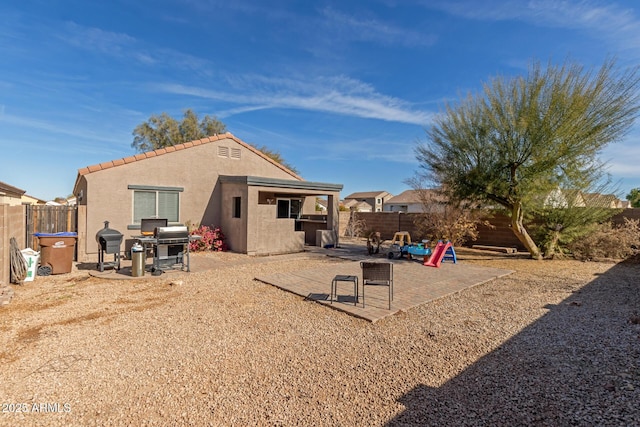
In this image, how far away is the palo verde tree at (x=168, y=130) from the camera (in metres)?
32.3

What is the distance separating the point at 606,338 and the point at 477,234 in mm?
11409

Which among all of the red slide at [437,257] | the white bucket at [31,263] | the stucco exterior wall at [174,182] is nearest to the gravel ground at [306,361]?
the white bucket at [31,263]

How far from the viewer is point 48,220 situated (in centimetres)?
1048

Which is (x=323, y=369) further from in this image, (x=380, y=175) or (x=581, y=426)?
(x=380, y=175)

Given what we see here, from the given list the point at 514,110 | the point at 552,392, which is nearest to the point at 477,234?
the point at 514,110

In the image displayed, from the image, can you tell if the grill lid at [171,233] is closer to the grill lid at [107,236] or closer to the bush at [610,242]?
the grill lid at [107,236]

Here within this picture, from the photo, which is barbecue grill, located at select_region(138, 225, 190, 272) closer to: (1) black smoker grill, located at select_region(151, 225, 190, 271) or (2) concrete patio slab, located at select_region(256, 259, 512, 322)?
(1) black smoker grill, located at select_region(151, 225, 190, 271)

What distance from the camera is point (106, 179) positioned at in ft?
37.1

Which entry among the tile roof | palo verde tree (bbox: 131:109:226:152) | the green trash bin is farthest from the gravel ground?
the tile roof

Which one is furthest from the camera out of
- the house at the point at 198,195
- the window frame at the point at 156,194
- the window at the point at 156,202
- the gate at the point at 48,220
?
the window at the point at 156,202

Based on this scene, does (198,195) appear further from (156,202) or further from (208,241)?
(208,241)

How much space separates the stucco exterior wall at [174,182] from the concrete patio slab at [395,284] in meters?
5.68

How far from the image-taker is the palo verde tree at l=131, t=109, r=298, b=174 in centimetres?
3234

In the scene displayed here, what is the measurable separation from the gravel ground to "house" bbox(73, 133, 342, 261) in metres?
5.09
